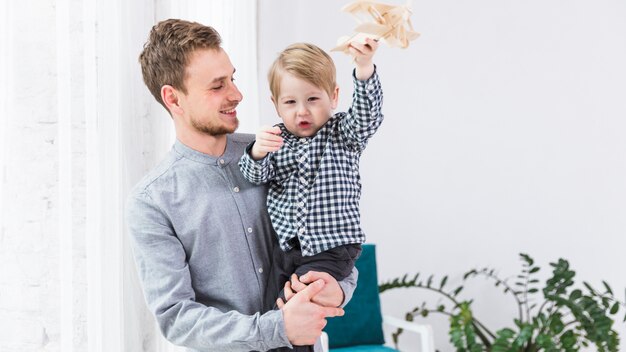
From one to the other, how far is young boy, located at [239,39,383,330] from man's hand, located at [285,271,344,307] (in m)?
0.03

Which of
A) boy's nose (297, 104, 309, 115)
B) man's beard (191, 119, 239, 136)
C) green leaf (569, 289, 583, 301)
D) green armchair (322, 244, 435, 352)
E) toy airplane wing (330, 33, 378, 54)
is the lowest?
green armchair (322, 244, 435, 352)

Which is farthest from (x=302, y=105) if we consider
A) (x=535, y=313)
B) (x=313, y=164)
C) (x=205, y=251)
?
(x=535, y=313)

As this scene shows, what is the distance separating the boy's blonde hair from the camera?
1.58 metres

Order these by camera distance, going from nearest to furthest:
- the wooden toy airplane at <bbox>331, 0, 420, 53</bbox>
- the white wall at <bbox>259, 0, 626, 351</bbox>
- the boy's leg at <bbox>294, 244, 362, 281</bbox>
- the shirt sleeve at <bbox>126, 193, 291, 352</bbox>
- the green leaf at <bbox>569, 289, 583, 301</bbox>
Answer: the wooden toy airplane at <bbox>331, 0, 420, 53</bbox> < the shirt sleeve at <bbox>126, 193, 291, 352</bbox> < the boy's leg at <bbox>294, 244, 362, 281</bbox> < the green leaf at <bbox>569, 289, 583, 301</bbox> < the white wall at <bbox>259, 0, 626, 351</bbox>

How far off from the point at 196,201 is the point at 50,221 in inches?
11.9

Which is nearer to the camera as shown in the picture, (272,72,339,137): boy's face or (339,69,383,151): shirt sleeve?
(339,69,383,151): shirt sleeve

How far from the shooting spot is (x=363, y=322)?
3.12 metres

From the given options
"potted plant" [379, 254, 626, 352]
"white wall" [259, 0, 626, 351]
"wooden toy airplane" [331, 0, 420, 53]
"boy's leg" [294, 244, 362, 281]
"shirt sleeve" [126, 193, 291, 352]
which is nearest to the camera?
"wooden toy airplane" [331, 0, 420, 53]

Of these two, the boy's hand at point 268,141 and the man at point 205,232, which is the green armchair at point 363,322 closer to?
the man at point 205,232

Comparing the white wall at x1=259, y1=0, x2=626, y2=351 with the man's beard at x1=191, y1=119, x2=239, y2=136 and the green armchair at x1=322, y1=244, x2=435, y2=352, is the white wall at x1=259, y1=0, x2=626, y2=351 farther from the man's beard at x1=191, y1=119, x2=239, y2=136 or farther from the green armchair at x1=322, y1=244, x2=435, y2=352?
the man's beard at x1=191, y1=119, x2=239, y2=136

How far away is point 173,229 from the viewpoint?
1.50m

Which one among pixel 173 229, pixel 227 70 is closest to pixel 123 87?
pixel 227 70

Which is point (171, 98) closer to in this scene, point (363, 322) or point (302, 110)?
point (302, 110)

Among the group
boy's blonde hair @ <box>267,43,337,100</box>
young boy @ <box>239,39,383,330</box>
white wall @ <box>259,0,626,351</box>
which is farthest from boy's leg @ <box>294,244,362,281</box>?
white wall @ <box>259,0,626,351</box>
